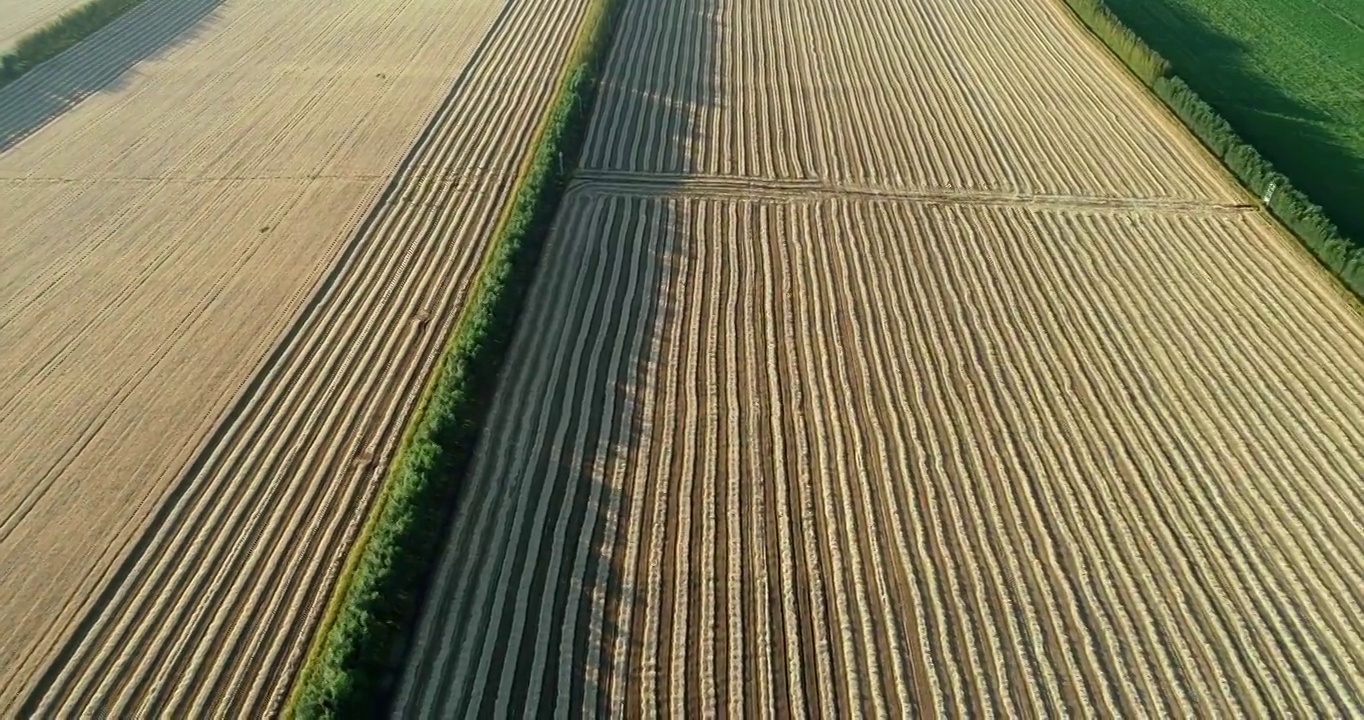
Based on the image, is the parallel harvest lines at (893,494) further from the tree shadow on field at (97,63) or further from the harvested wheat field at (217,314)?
the tree shadow on field at (97,63)

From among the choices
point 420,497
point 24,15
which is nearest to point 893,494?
point 420,497

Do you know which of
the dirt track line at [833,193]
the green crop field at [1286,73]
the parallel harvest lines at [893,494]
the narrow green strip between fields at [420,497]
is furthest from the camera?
the green crop field at [1286,73]

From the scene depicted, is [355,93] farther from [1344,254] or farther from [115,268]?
[1344,254]

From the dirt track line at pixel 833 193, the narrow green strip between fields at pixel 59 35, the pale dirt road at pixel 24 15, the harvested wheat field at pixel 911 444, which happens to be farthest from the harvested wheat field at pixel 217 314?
the dirt track line at pixel 833 193

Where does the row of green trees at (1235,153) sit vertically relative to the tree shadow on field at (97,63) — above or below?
above

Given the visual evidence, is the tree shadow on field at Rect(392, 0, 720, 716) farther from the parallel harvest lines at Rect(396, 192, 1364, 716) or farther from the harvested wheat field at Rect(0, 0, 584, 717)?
the harvested wheat field at Rect(0, 0, 584, 717)

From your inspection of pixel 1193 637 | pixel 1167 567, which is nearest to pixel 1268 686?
pixel 1193 637
